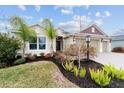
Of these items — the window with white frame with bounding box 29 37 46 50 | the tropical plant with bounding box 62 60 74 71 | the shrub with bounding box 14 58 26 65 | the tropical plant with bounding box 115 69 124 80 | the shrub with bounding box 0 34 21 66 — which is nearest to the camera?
the tropical plant with bounding box 115 69 124 80

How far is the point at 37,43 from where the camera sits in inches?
563

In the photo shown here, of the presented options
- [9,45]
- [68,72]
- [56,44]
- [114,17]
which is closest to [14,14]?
[9,45]

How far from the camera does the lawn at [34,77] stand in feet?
29.1

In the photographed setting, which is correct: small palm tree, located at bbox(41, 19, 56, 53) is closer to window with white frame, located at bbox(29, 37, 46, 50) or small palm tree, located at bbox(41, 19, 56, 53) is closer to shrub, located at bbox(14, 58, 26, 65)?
window with white frame, located at bbox(29, 37, 46, 50)

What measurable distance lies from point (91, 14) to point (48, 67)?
17.2 ft

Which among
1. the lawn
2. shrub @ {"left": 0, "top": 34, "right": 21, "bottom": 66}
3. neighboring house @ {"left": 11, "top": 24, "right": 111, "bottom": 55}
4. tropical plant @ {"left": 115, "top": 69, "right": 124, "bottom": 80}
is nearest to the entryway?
neighboring house @ {"left": 11, "top": 24, "right": 111, "bottom": 55}

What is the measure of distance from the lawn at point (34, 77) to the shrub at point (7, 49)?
1847 mm

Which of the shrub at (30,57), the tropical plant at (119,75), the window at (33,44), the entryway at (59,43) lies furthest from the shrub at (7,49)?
the tropical plant at (119,75)

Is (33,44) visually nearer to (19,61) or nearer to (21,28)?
(21,28)

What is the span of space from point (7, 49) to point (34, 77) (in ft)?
11.3

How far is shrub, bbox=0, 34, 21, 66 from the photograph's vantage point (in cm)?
1200

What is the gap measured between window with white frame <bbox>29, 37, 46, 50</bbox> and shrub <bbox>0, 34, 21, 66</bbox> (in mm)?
1708

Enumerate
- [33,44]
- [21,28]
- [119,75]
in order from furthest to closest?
[33,44]
[21,28]
[119,75]

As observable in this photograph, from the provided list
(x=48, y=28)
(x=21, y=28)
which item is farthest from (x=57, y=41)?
(x=21, y=28)
